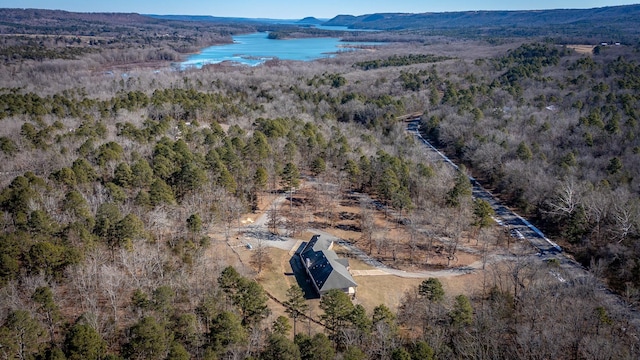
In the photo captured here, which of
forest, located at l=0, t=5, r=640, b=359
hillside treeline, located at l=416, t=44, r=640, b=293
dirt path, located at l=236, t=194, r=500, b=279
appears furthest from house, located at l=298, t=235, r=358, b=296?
hillside treeline, located at l=416, t=44, r=640, b=293

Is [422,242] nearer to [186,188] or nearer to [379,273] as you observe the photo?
[379,273]

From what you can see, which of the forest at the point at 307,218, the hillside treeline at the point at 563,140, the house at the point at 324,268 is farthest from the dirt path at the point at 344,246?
the hillside treeline at the point at 563,140

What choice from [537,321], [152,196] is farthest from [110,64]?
[537,321]

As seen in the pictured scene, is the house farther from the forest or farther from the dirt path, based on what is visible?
the dirt path

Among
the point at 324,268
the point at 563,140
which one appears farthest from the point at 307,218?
the point at 563,140

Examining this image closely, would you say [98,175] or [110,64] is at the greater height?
[110,64]

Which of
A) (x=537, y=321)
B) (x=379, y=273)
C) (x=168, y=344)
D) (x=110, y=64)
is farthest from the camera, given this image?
(x=110, y=64)

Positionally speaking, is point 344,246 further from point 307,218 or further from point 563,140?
point 563,140
